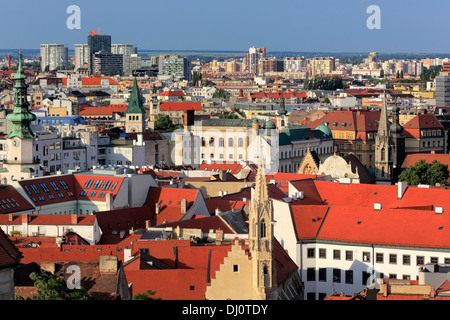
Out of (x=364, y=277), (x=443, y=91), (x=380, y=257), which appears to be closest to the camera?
(x=364, y=277)

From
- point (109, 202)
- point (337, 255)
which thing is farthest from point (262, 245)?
point (109, 202)

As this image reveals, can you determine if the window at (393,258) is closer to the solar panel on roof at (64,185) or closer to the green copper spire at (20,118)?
the solar panel on roof at (64,185)

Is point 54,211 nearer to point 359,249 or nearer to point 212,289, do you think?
point 359,249

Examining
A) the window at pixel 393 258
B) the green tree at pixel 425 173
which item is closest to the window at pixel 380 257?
the window at pixel 393 258

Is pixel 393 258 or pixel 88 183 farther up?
pixel 88 183

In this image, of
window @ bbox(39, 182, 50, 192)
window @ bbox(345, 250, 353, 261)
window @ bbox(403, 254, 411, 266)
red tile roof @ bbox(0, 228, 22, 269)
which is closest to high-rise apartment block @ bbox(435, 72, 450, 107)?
window @ bbox(39, 182, 50, 192)

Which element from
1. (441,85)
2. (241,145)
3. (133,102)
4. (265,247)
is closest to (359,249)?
(265,247)

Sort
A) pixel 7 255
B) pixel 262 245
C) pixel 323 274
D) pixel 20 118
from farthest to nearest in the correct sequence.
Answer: pixel 20 118, pixel 323 274, pixel 262 245, pixel 7 255

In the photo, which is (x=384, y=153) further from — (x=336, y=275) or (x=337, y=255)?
(x=336, y=275)

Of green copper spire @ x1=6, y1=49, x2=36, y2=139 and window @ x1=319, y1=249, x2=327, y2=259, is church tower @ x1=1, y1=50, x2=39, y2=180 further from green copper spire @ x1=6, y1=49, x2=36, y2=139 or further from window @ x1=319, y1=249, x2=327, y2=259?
window @ x1=319, y1=249, x2=327, y2=259
